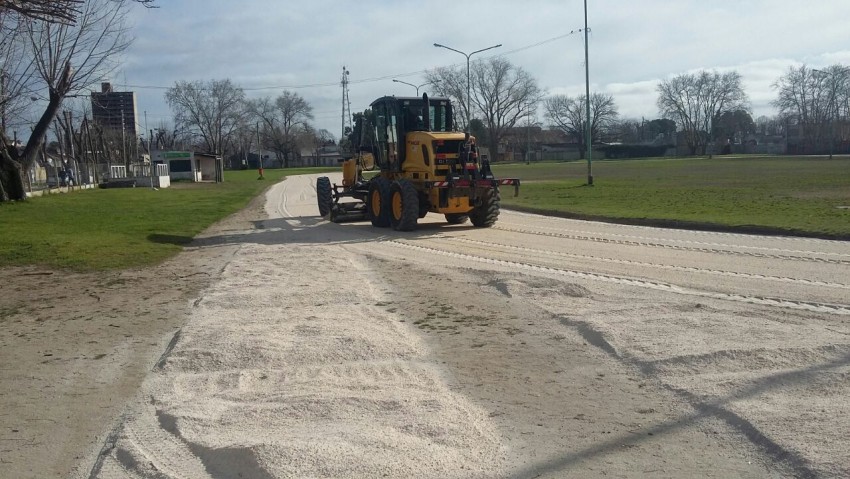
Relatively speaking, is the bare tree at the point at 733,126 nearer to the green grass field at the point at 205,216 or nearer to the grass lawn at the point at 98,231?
the green grass field at the point at 205,216

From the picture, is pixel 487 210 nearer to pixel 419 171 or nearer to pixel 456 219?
pixel 456 219

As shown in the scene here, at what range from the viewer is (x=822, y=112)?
133250 mm

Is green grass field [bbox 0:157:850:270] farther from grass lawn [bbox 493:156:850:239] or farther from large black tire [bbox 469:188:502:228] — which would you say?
large black tire [bbox 469:188:502:228]

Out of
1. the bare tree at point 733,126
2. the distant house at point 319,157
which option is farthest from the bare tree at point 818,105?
the distant house at point 319,157

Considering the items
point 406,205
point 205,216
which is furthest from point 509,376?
point 205,216

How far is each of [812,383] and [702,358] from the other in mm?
1002

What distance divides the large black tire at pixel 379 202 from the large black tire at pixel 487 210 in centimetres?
225

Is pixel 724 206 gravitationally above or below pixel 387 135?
below

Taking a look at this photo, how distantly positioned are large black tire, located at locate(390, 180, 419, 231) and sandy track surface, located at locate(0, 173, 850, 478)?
21.7 feet

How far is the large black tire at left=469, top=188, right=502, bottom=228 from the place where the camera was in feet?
67.1

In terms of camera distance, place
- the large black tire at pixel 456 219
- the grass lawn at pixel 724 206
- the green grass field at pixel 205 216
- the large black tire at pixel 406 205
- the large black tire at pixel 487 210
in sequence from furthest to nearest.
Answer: the large black tire at pixel 456 219, the large black tire at pixel 487 210, the large black tire at pixel 406 205, the grass lawn at pixel 724 206, the green grass field at pixel 205 216

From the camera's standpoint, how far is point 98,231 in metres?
21.5

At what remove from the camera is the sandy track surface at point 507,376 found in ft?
17.0

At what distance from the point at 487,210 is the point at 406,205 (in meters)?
2.25
